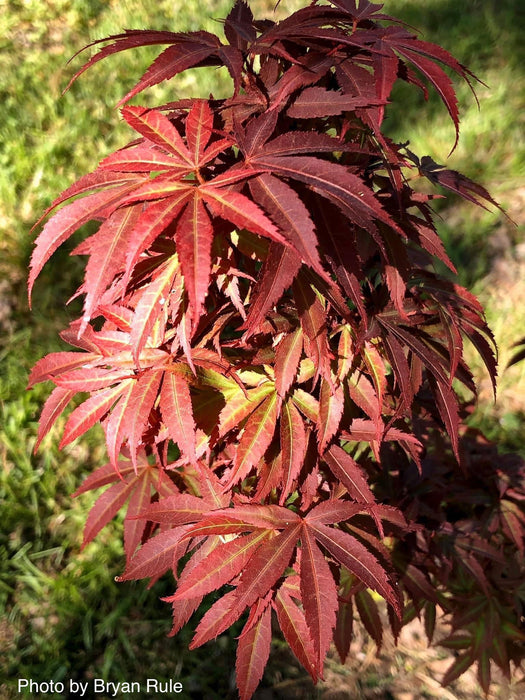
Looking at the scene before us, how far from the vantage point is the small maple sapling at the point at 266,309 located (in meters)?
0.74

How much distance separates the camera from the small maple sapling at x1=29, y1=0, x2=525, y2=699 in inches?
29.3

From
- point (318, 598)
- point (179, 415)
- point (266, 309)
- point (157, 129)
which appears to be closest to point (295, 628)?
point (318, 598)

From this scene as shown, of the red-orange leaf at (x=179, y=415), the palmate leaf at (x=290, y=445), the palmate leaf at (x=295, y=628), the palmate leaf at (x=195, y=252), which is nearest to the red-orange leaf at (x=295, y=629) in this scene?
the palmate leaf at (x=295, y=628)

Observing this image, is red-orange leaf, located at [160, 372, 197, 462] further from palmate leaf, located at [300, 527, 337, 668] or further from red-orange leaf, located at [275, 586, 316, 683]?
red-orange leaf, located at [275, 586, 316, 683]

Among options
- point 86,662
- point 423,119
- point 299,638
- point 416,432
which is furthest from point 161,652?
point 423,119

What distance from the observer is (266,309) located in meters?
0.75

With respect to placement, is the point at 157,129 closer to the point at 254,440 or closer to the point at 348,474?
the point at 254,440

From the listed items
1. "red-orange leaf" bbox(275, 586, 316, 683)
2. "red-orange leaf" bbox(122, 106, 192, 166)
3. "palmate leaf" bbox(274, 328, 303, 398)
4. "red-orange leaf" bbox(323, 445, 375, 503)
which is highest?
"red-orange leaf" bbox(122, 106, 192, 166)

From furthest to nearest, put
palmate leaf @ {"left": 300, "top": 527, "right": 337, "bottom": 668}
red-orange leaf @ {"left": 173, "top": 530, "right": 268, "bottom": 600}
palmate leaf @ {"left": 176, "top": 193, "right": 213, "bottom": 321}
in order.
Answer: red-orange leaf @ {"left": 173, "top": 530, "right": 268, "bottom": 600} < palmate leaf @ {"left": 300, "top": 527, "right": 337, "bottom": 668} < palmate leaf @ {"left": 176, "top": 193, "right": 213, "bottom": 321}

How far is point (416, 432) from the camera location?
1.29 metres

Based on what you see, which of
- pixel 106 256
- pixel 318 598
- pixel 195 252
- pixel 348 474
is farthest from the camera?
pixel 348 474

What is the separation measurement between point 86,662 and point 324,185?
1.75 m

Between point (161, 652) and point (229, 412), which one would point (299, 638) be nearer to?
point (229, 412)

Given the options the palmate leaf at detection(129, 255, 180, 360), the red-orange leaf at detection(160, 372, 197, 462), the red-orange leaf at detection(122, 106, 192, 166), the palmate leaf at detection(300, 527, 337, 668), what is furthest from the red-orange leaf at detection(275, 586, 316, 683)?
the red-orange leaf at detection(122, 106, 192, 166)
